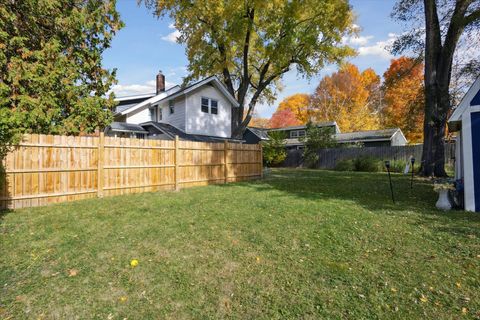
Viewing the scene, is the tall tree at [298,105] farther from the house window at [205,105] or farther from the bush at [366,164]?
the house window at [205,105]

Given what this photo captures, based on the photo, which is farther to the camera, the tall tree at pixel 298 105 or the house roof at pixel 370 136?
the tall tree at pixel 298 105

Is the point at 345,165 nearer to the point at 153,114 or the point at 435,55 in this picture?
the point at 435,55

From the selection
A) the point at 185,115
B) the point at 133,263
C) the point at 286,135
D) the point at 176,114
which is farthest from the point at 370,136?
Answer: the point at 133,263

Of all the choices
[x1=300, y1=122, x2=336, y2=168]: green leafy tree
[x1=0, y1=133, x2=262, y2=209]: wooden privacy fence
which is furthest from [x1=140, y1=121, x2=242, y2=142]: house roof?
[x1=300, y1=122, x2=336, y2=168]: green leafy tree

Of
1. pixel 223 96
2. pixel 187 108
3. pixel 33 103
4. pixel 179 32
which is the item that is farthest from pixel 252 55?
pixel 33 103

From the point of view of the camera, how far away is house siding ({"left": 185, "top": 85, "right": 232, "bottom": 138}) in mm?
18562

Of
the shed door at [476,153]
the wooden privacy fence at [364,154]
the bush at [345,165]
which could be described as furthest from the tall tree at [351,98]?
the shed door at [476,153]

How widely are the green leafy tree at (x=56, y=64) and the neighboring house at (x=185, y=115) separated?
798 centimetres

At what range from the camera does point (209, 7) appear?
1742 cm

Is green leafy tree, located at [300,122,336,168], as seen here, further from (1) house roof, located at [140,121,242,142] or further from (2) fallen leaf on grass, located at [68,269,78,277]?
(2) fallen leaf on grass, located at [68,269,78,277]

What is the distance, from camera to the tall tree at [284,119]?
4719cm

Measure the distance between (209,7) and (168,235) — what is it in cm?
1701

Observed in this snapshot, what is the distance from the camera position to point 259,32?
19328 millimetres

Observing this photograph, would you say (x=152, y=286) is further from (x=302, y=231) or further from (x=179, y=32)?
(x=179, y=32)
